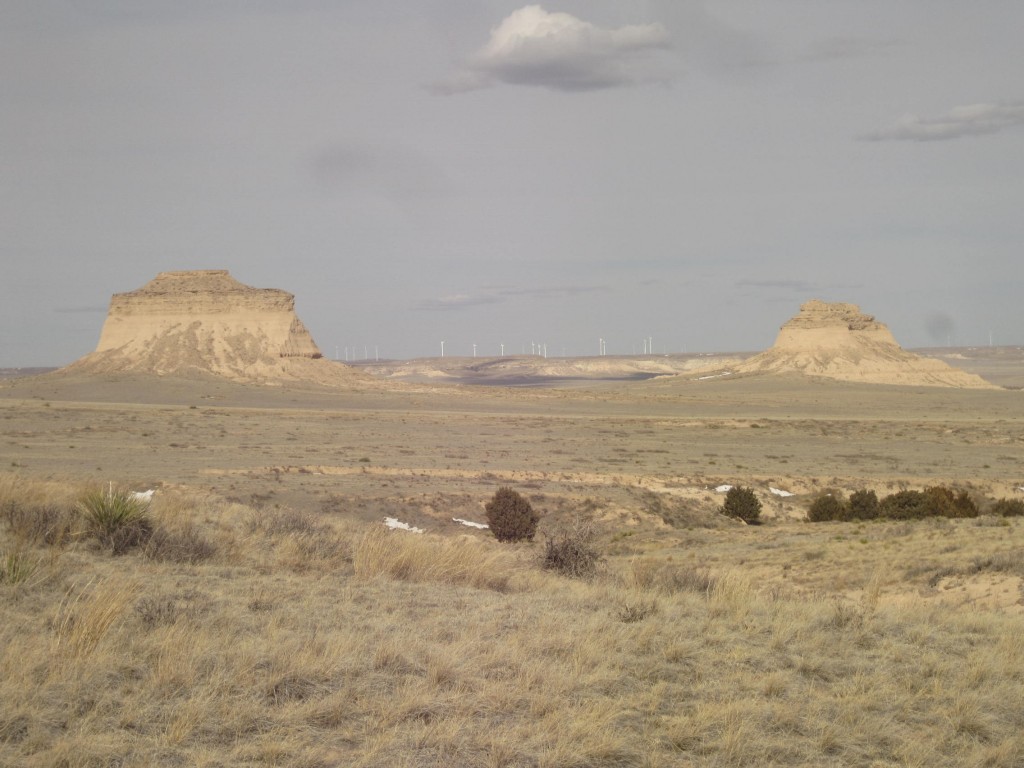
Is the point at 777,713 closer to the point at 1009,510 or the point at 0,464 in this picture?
the point at 1009,510

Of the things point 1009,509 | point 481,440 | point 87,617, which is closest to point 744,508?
point 1009,509

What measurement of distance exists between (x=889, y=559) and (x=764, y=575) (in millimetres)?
2192

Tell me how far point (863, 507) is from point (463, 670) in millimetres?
23423

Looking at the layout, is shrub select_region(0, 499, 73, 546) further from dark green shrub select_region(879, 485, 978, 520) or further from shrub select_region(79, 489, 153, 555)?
dark green shrub select_region(879, 485, 978, 520)

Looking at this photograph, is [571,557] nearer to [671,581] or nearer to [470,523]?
[671,581]

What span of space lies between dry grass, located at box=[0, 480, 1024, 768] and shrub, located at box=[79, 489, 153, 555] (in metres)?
0.28

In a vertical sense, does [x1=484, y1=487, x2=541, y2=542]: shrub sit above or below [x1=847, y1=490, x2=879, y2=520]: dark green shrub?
above

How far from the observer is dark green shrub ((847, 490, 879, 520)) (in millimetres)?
27141

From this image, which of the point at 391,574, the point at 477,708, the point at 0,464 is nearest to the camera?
the point at 477,708

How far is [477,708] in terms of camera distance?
5.97 m

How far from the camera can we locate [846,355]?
111750 millimetres

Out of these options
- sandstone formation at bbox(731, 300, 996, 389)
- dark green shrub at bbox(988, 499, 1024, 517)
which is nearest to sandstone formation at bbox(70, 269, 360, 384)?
sandstone formation at bbox(731, 300, 996, 389)

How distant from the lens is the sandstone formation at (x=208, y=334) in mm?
88188

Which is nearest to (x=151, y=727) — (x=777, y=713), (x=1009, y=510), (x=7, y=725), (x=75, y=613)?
(x=7, y=725)
